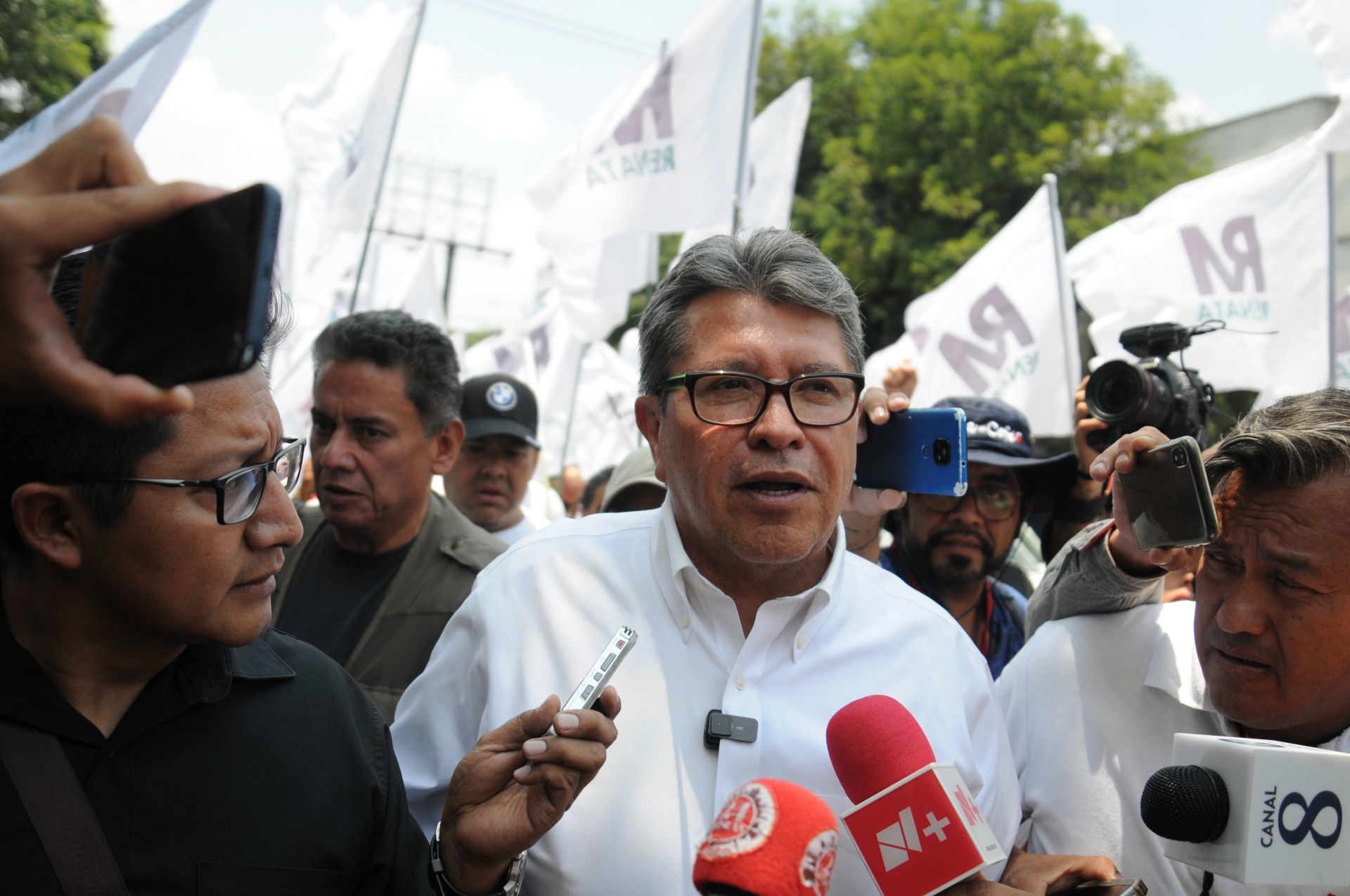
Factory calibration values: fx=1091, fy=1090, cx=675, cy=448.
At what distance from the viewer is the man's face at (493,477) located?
5.07m

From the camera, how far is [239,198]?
1002mm

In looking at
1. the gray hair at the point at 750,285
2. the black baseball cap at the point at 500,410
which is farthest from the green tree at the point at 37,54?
the gray hair at the point at 750,285

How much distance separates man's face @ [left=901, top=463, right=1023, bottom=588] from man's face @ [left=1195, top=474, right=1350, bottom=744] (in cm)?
156

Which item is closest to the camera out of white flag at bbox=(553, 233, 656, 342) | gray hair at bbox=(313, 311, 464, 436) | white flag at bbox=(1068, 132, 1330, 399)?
gray hair at bbox=(313, 311, 464, 436)

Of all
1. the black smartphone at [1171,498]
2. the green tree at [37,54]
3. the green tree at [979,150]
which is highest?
the green tree at [979,150]

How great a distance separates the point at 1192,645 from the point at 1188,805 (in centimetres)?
73

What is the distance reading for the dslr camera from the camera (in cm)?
282

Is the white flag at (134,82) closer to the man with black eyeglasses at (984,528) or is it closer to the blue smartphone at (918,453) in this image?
the blue smartphone at (918,453)

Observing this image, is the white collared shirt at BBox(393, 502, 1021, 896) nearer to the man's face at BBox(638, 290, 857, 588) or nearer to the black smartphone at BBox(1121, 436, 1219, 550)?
the man's face at BBox(638, 290, 857, 588)

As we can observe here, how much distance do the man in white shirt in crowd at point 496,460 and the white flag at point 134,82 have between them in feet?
6.09

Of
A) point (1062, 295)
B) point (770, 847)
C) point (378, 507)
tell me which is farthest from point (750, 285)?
point (1062, 295)

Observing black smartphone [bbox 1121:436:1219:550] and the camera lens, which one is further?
the camera lens

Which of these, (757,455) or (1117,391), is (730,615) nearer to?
(757,455)

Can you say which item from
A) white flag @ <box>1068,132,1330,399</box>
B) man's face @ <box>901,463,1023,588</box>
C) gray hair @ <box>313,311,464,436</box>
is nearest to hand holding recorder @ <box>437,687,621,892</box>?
gray hair @ <box>313,311,464,436</box>
